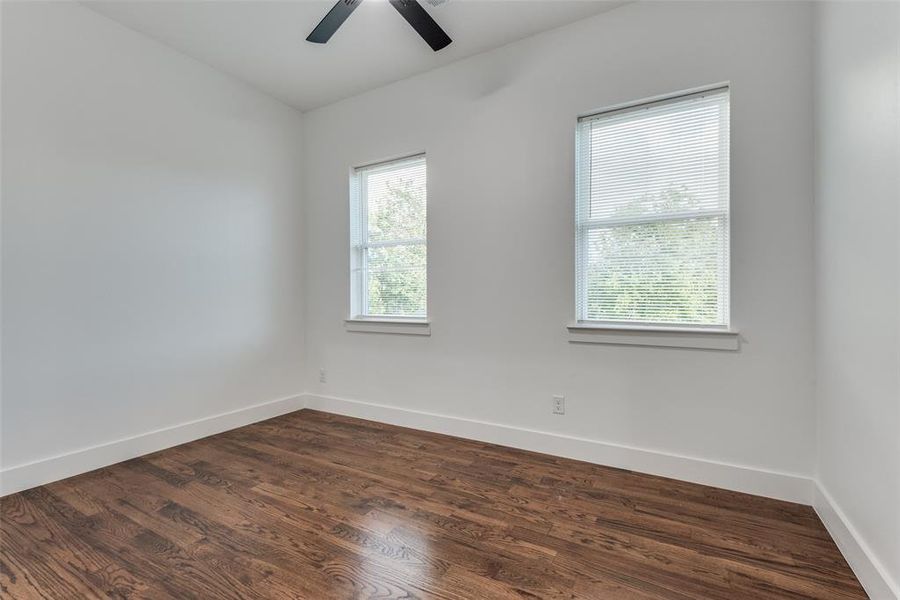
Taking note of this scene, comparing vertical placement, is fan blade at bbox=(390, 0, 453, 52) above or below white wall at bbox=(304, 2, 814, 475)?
above

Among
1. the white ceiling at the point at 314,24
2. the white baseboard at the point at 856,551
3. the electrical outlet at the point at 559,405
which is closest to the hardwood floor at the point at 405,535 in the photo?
the white baseboard at the point at 856,551

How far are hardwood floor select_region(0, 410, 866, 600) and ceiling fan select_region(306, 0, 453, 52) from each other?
239cm

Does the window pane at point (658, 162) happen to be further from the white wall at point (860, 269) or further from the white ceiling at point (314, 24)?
the white ceiling at point (314, 24)

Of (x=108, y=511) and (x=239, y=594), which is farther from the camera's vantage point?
(x=108, y=511)

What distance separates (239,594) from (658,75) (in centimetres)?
315

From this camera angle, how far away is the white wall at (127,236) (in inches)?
89.7

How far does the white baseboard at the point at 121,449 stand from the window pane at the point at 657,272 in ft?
9.18

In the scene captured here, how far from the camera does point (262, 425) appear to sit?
3.41 meters

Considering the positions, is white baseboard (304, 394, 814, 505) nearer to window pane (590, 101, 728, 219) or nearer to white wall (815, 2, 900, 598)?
white wall (815, 2, 900, 598)

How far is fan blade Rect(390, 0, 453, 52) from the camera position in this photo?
1962 mm

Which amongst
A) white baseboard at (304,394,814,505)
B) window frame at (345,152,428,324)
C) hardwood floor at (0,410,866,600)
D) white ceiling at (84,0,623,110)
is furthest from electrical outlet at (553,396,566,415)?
white ceiling at (84,0,623,110)

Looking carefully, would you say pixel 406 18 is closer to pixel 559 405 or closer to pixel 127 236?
pixel 127 236

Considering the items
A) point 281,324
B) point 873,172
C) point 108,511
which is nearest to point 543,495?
point 873,172

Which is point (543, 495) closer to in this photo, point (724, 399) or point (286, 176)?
point (724, 399)
